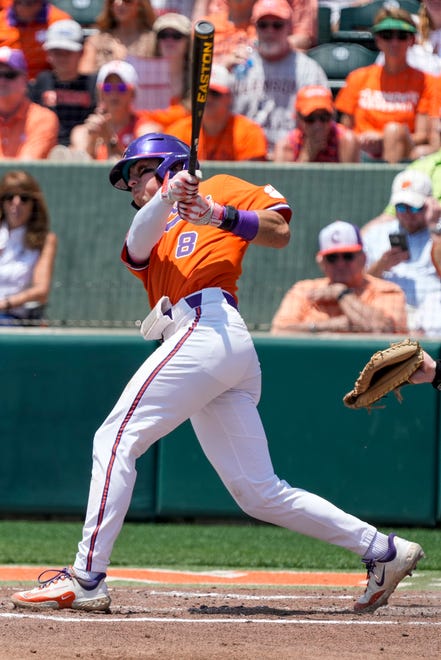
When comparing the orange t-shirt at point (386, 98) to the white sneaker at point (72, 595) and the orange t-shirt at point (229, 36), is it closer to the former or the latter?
the orange t-shirt at point (229, 36)

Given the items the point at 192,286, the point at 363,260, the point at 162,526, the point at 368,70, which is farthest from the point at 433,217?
the point at 192,286

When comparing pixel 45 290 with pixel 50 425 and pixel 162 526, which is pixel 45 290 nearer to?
pixel 50 425

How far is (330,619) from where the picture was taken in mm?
4480

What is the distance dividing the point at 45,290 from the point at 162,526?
1.86 meters

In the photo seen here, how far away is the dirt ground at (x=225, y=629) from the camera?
12.2 feet

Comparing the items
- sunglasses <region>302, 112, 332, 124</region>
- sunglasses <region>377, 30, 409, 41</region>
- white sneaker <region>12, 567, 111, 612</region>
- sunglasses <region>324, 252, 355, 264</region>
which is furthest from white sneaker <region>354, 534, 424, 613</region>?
sunglasses <region>377, 30, 409, 41</region>

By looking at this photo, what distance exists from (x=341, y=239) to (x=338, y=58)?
8.76 ft

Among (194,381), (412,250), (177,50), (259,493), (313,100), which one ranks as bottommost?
(259,493)

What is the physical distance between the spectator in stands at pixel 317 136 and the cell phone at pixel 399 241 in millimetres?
1060

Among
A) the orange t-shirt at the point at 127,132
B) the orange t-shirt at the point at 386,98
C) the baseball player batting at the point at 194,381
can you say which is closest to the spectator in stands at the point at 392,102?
the orange t-shirt at the point at 386,98

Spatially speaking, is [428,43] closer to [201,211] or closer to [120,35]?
[120,35]

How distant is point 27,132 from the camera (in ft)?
30.5

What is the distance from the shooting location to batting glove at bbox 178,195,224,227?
14.0ft

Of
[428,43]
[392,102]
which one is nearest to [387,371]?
[392,102]
